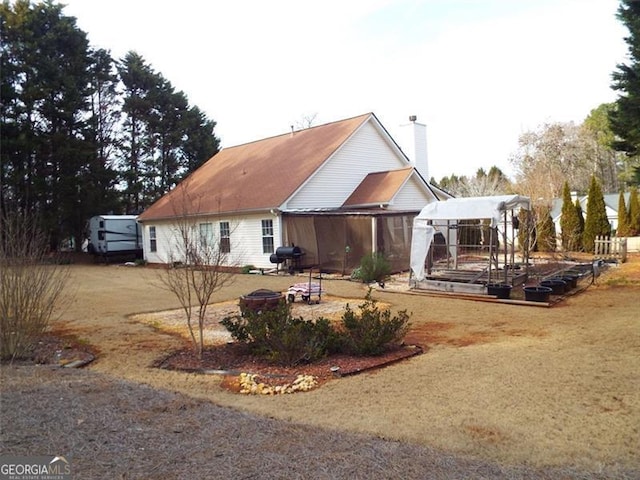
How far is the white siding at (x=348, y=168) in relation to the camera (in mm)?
20094

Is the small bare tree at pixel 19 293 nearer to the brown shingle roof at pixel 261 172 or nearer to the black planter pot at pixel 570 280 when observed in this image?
the brown shingle roof at pixel 261 172

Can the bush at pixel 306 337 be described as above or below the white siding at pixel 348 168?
below

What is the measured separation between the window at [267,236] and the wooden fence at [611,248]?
1462 centimetres

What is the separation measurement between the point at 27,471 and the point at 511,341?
6459 millimetres

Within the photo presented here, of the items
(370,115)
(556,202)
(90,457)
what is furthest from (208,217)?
(556,202)

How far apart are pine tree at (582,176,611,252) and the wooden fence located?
0.77 meters

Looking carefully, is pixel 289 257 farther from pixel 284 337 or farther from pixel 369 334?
pixel 284 337

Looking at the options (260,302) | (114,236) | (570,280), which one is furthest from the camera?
(114,236)

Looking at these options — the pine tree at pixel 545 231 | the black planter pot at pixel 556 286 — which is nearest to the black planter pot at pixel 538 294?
the black planter pot at pixel 556 286

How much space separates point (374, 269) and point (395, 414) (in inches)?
426

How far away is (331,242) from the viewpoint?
18.0m

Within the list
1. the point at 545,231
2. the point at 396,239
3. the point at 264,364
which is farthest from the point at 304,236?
the point at 545,231

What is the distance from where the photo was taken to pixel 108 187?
31594 millimetres

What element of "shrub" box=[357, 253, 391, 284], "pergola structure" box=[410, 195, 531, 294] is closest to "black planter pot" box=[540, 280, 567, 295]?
"pergola structure" box=[410, 195, 531, 294]
